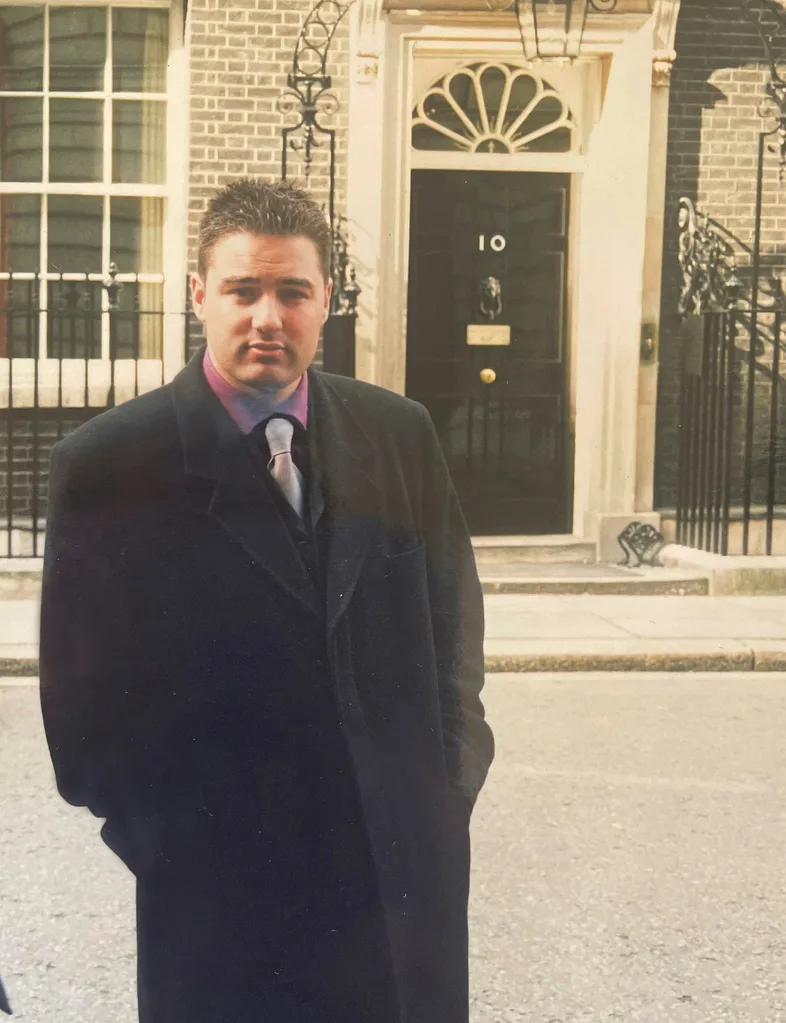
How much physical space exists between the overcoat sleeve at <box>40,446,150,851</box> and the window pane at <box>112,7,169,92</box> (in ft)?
29.0

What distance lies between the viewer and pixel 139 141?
1066cm

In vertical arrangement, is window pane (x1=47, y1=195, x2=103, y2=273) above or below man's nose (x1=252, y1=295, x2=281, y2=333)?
above

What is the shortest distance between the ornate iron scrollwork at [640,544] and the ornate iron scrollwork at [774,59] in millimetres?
2635

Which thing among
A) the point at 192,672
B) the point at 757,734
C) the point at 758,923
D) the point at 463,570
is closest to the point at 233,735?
the point at 192,672

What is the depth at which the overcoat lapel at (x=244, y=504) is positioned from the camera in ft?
7.28

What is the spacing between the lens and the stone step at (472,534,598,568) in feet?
34.2

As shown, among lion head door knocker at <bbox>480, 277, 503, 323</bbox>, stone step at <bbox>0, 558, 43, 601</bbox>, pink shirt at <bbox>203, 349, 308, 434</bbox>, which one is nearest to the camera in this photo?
pink shirt at <bbox>203, 349, 308, 434</bbox>

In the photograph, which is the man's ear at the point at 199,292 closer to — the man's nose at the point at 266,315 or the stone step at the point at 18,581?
the man's nose at the point at 266,315

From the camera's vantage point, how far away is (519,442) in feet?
36.2

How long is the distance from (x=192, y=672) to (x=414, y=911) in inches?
19.2

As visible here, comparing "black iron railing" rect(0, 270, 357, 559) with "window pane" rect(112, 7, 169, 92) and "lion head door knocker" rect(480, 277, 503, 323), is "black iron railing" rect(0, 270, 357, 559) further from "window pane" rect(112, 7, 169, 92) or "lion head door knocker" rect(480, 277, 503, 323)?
"window pane" rect(112, 7, 169, 92)

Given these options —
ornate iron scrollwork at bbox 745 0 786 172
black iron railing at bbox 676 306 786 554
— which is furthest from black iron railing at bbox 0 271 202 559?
ornate iron scrollwork at bbox 745 0 786 172

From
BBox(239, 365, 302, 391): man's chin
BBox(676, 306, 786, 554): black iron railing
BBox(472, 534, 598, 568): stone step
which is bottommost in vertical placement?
BBox(472, 534, 598, 568): stone step

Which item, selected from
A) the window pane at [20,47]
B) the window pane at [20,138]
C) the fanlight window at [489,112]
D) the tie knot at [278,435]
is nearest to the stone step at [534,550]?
the fanlight window at [489,112]
